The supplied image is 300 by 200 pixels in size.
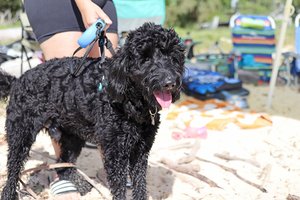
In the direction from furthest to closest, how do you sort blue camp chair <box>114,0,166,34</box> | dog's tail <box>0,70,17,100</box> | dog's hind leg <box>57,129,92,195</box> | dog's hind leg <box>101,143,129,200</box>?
blue camp chair <box>114,0,166,34</box>
dog's hind leg <box>57,129,92,195</box>
dog's tail <box>0,70,17,100</box>
dog's hind leg <box>101,143,129,200</box>

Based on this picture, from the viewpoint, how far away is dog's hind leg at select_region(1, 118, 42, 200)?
9.91 ft

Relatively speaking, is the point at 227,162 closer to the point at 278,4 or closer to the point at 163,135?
the point at 163,135

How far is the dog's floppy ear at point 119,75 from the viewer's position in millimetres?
2492

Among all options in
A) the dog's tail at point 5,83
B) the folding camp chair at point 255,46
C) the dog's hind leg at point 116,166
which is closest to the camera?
the dog's hind leg at point 116,166

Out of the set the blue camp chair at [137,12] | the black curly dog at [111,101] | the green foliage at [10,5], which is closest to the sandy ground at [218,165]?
the black curly dog at [111,101]

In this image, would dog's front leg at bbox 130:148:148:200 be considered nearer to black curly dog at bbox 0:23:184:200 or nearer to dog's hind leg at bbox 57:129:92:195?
black curly dog at bbox 0:23:184:200

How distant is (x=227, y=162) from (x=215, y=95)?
2.63m

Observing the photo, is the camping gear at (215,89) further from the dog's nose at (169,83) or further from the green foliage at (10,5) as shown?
the green foliage at (10,5)

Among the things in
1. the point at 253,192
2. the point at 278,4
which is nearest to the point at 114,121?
the point at 253,192

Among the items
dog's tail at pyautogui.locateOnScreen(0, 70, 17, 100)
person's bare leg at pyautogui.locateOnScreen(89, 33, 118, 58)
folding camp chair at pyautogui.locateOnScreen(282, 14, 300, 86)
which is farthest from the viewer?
folding camp chair at pyautogui.locateOnScreen(282, 14, 300, 86)

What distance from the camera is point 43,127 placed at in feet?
10.1

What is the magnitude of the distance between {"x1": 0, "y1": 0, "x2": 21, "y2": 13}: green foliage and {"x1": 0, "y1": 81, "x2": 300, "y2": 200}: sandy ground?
1338cm

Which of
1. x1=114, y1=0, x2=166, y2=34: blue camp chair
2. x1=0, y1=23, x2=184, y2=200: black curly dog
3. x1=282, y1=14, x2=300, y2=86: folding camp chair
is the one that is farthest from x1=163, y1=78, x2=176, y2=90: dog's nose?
x1=282, y1=14, x2=300, y2=86: folding camp chair

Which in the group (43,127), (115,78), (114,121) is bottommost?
(43,127)
